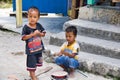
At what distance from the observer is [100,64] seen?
15.6 ft

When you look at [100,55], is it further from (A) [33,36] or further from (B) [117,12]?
(A) [33,36]

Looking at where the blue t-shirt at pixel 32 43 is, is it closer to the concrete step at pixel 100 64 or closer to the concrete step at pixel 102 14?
the concrete step at pixel 100 64

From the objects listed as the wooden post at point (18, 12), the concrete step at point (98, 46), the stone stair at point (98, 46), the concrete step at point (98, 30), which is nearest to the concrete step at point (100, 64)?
the stone stair at point (98, 46)

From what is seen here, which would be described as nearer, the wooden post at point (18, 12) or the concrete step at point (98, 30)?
the concrete step at point (98, 30)

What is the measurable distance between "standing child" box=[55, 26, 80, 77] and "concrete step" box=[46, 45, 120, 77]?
26 cm

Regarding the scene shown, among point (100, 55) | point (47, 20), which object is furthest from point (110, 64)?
point (47, 20)

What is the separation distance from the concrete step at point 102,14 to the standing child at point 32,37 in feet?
6.72

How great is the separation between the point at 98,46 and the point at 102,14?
41.3 inches

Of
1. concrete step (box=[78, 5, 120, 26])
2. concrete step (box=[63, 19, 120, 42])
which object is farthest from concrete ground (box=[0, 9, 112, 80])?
concrete step (box=[78, 5, 120, 26])

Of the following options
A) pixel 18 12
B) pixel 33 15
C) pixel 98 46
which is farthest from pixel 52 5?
pixel 33 15

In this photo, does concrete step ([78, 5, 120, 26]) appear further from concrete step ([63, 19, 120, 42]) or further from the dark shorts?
the dark shorts

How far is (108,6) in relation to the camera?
6.17 m

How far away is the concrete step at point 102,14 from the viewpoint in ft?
19.1

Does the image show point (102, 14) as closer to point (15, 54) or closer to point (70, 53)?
point (70, 53)
